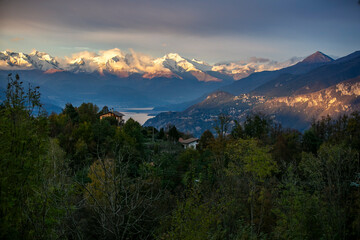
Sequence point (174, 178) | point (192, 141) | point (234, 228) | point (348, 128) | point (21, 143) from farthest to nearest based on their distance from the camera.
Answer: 1. point (192, 141)
2. point (348, 128)
3. point (174, 178)
4. point (234, 228)
5. point (21, 143)

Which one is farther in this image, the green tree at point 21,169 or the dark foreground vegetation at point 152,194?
the dark foreground vegetation at point 152,194

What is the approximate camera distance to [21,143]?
27.6ft

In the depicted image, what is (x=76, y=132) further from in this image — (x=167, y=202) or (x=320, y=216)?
(x=320, y=216)

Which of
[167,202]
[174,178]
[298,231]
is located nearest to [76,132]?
[174,178]

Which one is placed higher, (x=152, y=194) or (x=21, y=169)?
(x=21, y=169)

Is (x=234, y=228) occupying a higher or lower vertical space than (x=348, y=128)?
lower

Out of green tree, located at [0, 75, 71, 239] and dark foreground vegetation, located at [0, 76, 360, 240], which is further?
dark foreground vegetation, located at [0, 76, 360, 240]

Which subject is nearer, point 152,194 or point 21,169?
point 21,169

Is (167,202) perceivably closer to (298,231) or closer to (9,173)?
(298,231)

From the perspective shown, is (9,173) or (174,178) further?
(174,178)

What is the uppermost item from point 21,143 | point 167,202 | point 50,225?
point 21,143

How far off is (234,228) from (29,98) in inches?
731

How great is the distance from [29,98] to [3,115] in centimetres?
96

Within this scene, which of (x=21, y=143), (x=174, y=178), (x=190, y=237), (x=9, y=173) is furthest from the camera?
(x=174, y=178)
